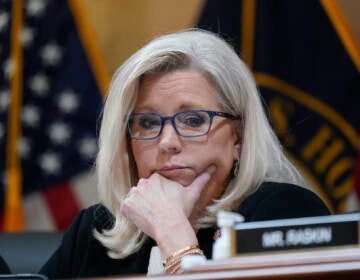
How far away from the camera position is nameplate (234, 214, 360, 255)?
2000 millimetres

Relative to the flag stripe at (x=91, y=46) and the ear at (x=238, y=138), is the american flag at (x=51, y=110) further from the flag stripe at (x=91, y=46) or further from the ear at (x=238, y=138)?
the ear at (x=238, y=138)

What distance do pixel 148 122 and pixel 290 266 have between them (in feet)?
4.07

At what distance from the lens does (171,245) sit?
9.12ft

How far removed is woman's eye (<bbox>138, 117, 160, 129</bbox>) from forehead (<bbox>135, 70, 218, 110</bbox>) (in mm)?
31

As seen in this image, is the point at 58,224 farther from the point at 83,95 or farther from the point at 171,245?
the point at 171,245

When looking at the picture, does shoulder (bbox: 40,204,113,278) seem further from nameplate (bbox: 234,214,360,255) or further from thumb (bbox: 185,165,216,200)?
nameplate (bbox: 234,214,360,255)

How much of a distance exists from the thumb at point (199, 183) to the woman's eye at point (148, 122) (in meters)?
0.17

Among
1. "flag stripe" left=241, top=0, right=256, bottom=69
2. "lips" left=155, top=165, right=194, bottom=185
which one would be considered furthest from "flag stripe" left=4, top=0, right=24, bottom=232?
"lips" left=155, top=165, right=194, bottom=185

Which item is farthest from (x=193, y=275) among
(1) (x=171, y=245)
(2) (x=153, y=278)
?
(1) (x=171, y=245)

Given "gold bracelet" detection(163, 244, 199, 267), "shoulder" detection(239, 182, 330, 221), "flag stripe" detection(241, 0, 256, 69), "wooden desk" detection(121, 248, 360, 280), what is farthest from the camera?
"flag stripe" detection(241, 0, 256, 69)

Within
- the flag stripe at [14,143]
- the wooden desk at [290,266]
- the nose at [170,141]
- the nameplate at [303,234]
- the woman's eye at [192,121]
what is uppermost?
the nameplate at [303,234]

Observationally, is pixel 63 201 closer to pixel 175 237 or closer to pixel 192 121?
pixel 192 121

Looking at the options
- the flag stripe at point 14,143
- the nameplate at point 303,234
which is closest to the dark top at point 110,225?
the nameplate at point 303,234

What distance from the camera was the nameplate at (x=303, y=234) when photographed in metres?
2.00
